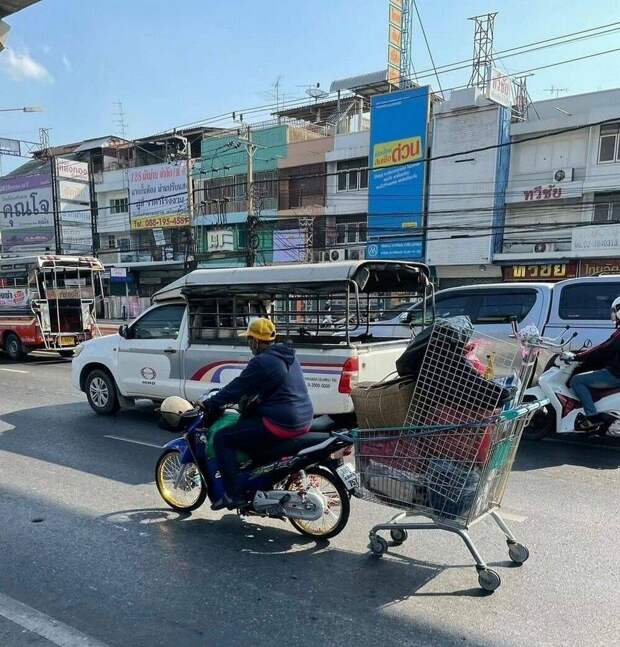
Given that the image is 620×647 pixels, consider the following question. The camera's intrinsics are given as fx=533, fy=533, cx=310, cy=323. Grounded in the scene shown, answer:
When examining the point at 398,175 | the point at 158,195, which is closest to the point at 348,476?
the point at 398,175

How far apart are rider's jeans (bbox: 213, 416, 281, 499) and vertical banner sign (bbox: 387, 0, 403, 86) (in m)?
28.4

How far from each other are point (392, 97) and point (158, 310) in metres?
21.8

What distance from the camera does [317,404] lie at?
19.7 feet

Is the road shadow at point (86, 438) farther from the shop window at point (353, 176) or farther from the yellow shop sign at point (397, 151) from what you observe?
the shop window at point (353, 176)

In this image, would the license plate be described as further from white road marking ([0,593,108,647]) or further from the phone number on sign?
the phone number on sign

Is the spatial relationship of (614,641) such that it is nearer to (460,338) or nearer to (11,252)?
(460,338)

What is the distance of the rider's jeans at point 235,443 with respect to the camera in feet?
12.8

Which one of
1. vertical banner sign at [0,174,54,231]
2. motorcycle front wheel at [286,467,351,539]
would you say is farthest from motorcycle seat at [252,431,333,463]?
vertical banner sign at [0,174,54,231]

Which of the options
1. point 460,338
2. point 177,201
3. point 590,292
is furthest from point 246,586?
point 177,201

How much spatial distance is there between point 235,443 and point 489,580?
1.91 m

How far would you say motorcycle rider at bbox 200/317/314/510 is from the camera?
3.81m

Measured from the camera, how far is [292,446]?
3889 mm

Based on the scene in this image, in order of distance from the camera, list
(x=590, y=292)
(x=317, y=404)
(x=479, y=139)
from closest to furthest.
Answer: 1. (x=317, y=404)
2. (x=590, y=292)
3. (x=479, y=139)

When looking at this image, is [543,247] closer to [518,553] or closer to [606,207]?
[606,207]
